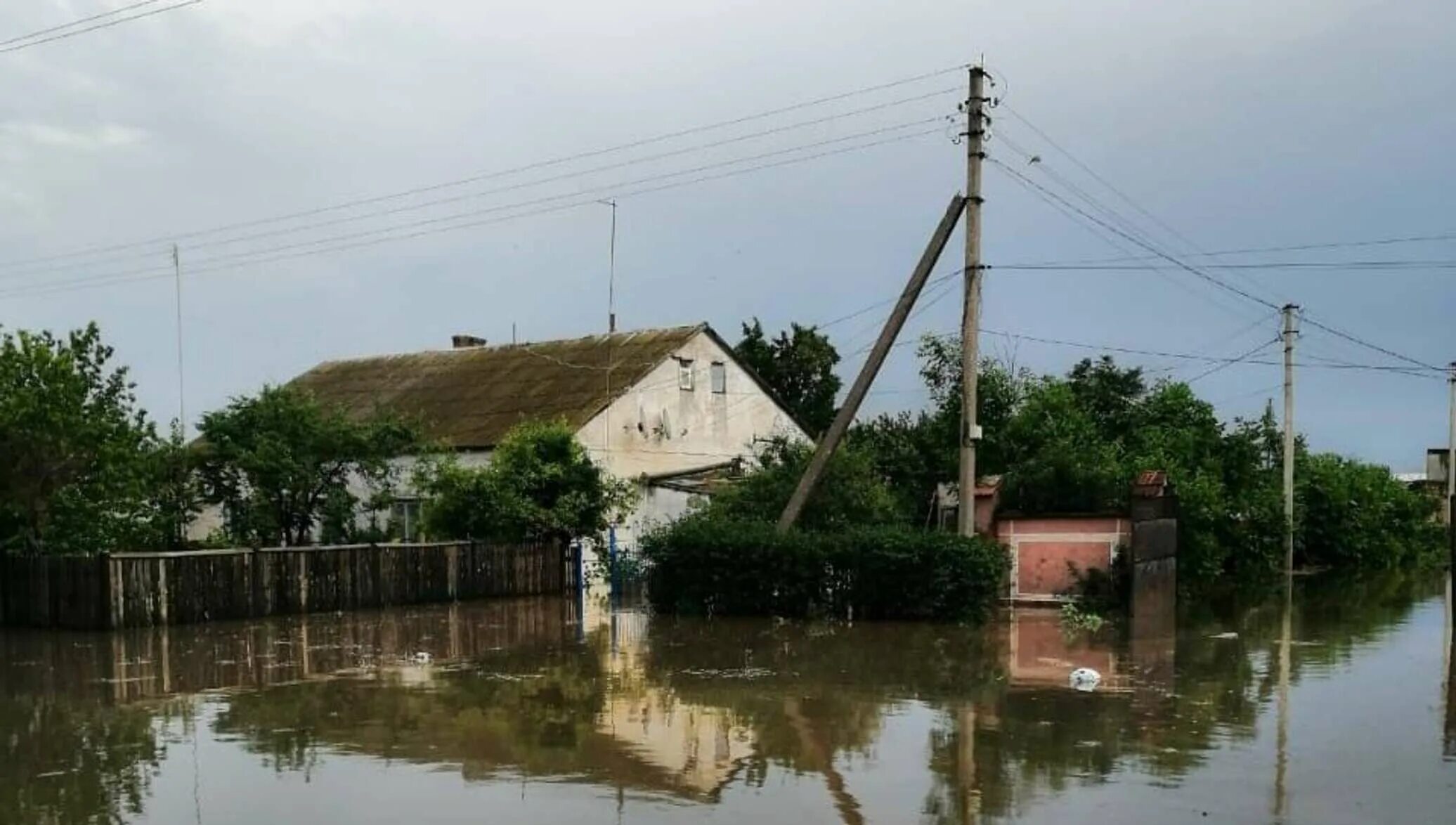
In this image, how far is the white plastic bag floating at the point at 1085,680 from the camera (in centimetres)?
1323

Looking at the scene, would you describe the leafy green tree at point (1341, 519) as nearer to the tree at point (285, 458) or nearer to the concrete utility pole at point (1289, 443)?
the concrete utility pole at point (1289, 443)

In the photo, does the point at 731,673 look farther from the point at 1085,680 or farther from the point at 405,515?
the point at 405,515

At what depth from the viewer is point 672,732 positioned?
11.0m

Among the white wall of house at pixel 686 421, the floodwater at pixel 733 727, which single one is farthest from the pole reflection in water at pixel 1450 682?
the white wall of house at pixel 686 421

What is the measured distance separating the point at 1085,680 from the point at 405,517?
21812mm

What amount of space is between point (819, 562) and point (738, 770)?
1183cm

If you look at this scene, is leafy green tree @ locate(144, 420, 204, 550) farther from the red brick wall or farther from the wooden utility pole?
the red brick wall

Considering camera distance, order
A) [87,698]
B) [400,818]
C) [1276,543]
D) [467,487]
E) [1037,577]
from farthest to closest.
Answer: [1276,543]
[467,487]
[1037,577]
[87,698]
[400,818]

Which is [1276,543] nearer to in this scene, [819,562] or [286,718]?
[819,562]

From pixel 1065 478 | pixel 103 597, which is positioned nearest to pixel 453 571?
pixel 103 597

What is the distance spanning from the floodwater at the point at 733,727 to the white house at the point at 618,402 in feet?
40.9

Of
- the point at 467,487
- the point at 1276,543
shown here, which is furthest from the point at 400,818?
the point at 1276,543

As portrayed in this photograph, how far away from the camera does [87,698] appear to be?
1338 cm

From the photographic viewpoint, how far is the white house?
3172 centimetres
